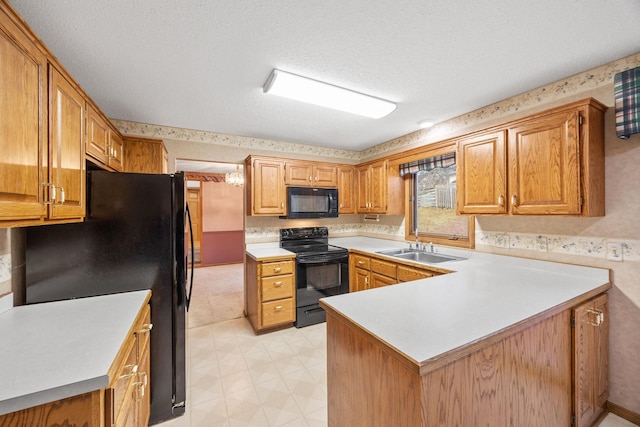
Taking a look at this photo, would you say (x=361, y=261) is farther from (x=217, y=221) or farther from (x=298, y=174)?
(x=217, y=221)

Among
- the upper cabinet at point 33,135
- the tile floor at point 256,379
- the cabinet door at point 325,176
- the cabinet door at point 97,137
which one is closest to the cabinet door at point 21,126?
the upper cabinet at point 33,135

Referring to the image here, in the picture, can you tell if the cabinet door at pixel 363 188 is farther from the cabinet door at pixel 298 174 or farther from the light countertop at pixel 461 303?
the light countertop at pixel 461 303

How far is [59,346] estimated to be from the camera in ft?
3.30

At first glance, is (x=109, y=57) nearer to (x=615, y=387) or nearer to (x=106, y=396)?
(x=106, y=396)

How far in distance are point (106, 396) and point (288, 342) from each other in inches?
78.6

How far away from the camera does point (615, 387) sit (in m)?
1.75

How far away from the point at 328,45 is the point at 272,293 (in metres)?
2.39

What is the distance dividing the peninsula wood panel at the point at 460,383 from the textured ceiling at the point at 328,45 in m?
1.55

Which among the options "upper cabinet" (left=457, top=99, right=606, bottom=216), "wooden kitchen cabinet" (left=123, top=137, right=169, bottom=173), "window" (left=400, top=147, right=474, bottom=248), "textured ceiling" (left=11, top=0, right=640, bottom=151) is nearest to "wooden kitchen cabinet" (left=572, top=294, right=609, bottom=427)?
"upper cabinet" (left=457, top=99, right=606, bottom=216)

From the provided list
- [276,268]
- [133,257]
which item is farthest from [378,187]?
[133,257]

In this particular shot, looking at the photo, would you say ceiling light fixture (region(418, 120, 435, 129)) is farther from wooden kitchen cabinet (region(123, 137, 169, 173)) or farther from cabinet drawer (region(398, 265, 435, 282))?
wooden kitchen cabinet (region(123, 137, 169, 173))

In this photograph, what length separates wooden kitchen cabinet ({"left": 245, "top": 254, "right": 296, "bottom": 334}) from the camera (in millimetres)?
2840

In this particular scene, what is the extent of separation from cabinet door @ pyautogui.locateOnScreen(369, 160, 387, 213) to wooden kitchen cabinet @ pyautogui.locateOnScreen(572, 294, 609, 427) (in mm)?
2129

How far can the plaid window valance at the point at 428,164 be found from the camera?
2.75 metres
